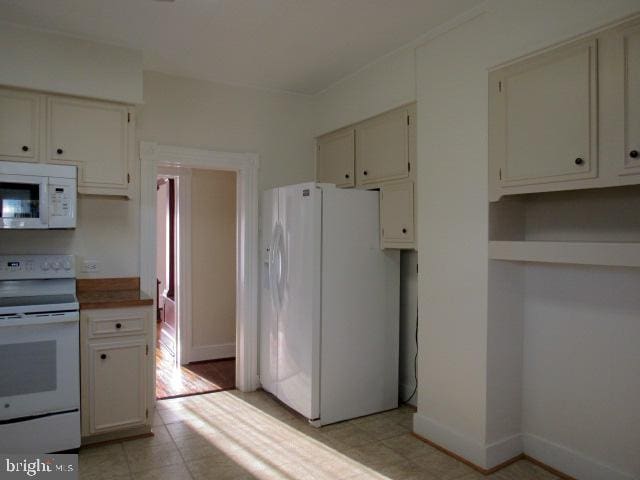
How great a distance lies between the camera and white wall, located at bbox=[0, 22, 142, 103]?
2779 millimetres

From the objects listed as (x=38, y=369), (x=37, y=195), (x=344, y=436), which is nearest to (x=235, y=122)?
(x=37, y=195)

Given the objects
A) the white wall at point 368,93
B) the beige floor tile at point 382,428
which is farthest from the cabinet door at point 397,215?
the beige floor tile at point 382,428

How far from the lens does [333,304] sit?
3207 millimetres

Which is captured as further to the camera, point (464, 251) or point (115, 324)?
point (115, 324)

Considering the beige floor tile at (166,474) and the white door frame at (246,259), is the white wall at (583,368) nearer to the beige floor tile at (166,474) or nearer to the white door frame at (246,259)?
the beige floor tile at (166,474)

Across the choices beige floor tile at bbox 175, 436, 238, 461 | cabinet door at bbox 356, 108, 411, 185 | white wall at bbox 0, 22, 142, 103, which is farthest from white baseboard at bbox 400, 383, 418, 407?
white wall at bbox 0, 22, 142, 103

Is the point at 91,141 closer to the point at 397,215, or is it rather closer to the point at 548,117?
the point at 397,215

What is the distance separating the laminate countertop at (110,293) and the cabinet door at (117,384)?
0.76 feet

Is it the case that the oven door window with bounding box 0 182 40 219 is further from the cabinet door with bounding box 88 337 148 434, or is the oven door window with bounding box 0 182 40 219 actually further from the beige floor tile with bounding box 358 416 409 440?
the beige floor tile with bounding box 358 416 409 440

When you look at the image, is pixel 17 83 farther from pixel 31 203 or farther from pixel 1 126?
pixel 31 203

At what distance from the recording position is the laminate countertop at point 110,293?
2.79m

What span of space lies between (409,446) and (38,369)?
7.21 feet

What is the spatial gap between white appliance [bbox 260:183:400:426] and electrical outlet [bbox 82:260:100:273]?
1.25 meters

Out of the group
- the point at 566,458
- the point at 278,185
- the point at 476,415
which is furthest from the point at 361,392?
the point at 278,185
